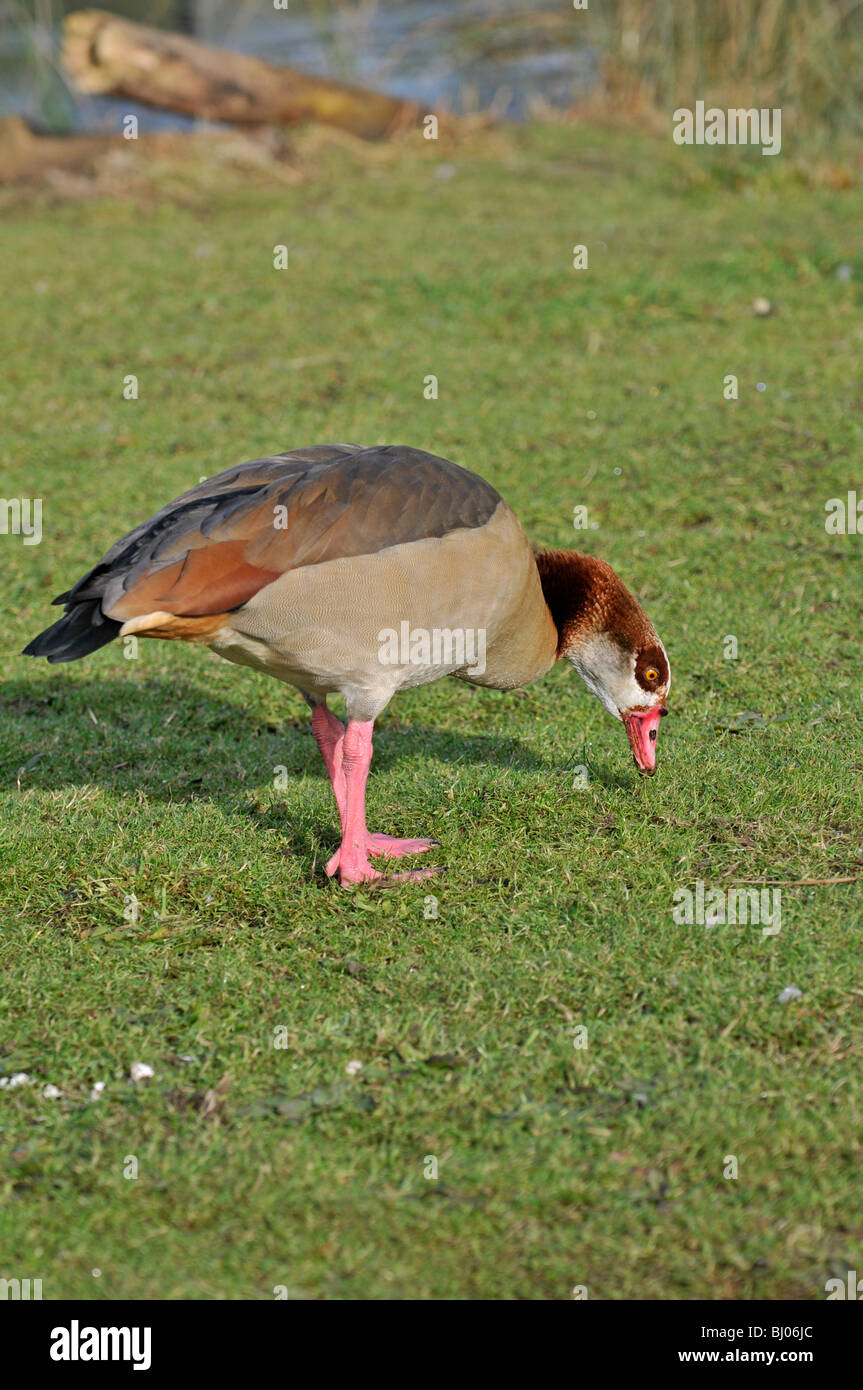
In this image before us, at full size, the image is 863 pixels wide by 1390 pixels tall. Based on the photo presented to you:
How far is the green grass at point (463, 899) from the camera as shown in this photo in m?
3.75

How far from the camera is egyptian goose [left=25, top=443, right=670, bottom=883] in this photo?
16.4 ft

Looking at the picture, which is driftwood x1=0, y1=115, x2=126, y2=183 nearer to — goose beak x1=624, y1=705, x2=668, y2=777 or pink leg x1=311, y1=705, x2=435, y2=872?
pink leg x1=311, y1=705, x2=435, y2=872

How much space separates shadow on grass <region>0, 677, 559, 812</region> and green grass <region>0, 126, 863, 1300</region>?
3cm

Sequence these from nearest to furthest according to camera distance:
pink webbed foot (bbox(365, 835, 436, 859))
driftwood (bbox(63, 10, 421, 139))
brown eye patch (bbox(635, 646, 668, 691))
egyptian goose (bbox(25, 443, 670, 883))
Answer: egyptian goose (bbox(25, 443, 670, 883)) → pink webbed foot (bbox(365, 835, 436, 859)) → brown eye patch (bbox(635, 646, 668, 691)) → driftwood (bbox(63, 10, 421, 139))

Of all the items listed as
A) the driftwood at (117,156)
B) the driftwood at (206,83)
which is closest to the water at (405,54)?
the driftwood at (206,83)

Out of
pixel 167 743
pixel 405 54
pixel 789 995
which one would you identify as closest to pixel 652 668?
pixel 789 995

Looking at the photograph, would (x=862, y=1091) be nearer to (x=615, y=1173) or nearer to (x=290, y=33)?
(x=615, y=1173)

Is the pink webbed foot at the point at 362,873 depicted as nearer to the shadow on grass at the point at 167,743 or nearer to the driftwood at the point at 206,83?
the shadow on grass at the point at 167,743

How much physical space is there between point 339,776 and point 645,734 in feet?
4.13

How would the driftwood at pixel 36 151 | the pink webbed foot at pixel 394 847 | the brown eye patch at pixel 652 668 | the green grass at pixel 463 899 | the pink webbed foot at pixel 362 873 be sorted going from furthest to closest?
the driftwood at pixel 36 151 → the brown eye patch at pixel 652 668 → the pink webbed foot at pixel 394 847 → the pink webbed foot at pixel 362 873 → the green grass at pixel 463 899

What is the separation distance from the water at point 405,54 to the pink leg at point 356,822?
1432cm

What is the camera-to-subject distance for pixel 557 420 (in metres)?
10.2

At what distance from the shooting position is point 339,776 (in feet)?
18.4

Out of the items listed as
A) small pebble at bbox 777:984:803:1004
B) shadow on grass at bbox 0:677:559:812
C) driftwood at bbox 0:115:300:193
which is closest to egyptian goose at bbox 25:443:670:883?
shadow on grass at bbox 0:677:559:812
